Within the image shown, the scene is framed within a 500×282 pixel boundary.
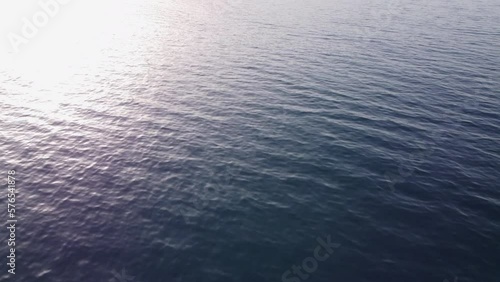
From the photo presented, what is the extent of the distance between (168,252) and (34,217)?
13916mm

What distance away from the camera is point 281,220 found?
105ft

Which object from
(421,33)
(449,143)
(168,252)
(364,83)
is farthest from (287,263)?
(421,33)

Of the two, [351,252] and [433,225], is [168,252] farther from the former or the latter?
[433,225]

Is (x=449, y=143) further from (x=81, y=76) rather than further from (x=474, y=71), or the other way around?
(x=81, y=76)

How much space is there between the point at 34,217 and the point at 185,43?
6856cm

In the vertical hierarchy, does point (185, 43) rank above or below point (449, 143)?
above

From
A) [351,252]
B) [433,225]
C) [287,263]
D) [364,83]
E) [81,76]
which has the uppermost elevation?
[81,76]

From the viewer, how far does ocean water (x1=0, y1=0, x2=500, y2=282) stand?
2795cm

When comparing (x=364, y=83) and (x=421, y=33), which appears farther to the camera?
(x=421, y=33)

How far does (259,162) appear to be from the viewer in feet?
132

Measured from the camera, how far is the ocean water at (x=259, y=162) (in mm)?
27953

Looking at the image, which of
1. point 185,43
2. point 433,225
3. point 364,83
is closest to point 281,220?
point 433,225

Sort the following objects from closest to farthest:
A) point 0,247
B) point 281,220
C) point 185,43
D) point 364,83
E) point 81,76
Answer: point 0,247, point 281,220, point 364,83, point 81,76, point 185,43

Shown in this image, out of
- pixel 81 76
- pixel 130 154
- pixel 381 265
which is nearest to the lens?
pixel 381 265
